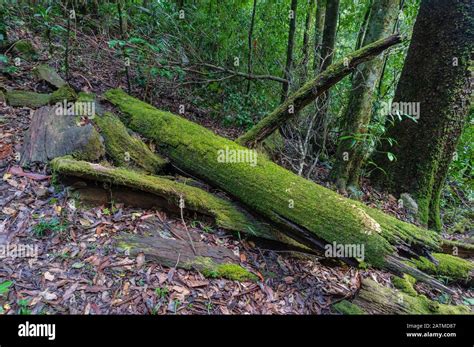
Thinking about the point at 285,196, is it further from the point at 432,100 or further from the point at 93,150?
the point at 432,100

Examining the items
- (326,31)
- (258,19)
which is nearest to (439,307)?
(326,31)

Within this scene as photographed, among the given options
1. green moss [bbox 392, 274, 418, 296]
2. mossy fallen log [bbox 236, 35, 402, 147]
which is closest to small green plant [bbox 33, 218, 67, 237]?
mossy fallen log [bbox 236, 35, 402, 147]

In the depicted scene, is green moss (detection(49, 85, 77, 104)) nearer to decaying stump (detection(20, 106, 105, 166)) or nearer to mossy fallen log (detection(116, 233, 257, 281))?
decaying stump (detection(20, 106, 105, 166))

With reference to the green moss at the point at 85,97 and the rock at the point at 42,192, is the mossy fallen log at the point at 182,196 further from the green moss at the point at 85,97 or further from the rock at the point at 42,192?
the green moss at the point at 85,97

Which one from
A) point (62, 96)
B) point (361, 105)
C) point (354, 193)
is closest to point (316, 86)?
point (361, 105)

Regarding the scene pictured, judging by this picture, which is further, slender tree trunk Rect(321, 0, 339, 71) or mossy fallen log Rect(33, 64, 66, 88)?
slender tree trunk Rect(321, 0, 339, 71)

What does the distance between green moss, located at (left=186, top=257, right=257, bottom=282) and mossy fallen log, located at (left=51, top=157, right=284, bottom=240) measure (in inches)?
20.4

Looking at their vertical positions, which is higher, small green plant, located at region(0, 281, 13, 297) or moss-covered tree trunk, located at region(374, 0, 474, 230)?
moss-covered tree trunk, located at region(374, 0, 474, 230)

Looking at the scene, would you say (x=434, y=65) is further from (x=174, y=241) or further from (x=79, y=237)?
(x=79, y=237)

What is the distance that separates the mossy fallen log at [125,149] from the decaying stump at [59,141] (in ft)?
0.53

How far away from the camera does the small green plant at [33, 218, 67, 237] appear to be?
311 centimetres

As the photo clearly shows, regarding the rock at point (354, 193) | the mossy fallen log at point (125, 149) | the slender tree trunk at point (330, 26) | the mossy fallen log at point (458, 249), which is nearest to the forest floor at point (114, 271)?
the mossy fallen log at point (458, 249)

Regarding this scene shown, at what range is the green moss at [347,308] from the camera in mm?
3089

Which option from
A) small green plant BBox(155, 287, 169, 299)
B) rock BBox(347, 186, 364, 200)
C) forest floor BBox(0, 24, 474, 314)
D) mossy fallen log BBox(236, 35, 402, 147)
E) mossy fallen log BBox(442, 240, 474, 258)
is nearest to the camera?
forest floor BBox(0, 24, 474, 314)
